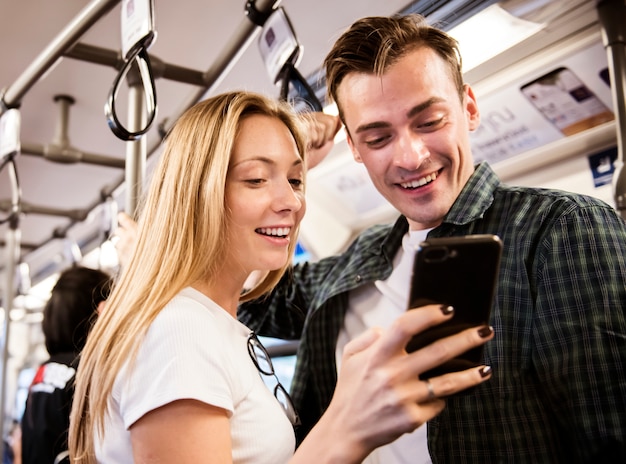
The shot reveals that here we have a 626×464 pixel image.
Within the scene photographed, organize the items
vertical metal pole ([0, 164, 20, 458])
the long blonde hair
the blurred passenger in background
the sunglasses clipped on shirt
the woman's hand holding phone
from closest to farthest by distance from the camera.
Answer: the woman's hand holding phone → the long blonde hair → the sunglasses clipped on shirt → the blurred passenger in background → vertical metal pole ([0, 164, 20, 458])

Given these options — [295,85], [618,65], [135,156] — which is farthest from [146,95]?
[618,65]

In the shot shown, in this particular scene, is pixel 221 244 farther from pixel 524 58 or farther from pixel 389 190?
pixel 524 58

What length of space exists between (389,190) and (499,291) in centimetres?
34

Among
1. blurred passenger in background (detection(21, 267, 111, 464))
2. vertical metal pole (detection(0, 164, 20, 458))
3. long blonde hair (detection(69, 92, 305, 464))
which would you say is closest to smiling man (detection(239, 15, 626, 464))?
long blonde hair (detection(69, 92, 305, 464))

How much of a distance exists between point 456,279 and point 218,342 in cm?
46

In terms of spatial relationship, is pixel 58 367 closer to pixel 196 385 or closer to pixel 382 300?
pixel 382 300

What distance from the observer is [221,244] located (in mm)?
1177

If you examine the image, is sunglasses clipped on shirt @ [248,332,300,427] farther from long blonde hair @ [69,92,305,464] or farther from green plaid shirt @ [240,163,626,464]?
green plaid shirt @ [240,163,626,464]

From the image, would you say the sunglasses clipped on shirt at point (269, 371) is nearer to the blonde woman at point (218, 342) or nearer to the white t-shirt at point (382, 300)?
the blonde woman at point (218, 342)

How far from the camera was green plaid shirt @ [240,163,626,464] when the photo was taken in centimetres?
103

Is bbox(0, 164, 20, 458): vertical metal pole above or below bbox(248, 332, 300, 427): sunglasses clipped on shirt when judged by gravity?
above

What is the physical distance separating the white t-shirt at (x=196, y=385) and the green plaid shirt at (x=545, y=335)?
1.24ft

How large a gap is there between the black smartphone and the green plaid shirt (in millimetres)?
427

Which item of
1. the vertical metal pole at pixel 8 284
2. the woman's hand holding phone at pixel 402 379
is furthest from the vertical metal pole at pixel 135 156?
the vertical metal pole at pixel 8 284
